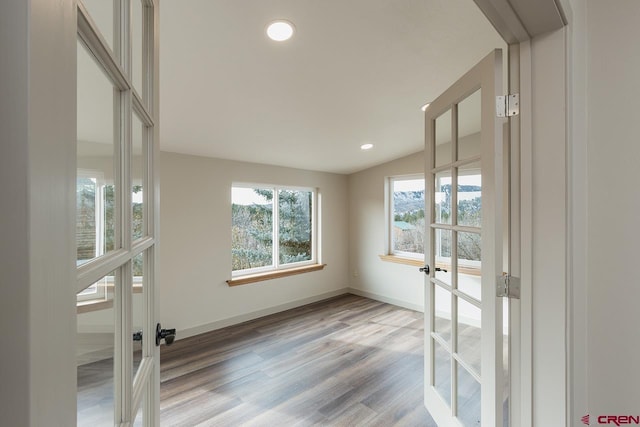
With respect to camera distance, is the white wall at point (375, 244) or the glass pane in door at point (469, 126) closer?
the glass pane in door at point (469, 126)

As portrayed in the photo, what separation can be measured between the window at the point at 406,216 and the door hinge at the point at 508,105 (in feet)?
9.67

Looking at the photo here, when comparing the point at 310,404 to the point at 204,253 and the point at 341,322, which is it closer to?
the point at 341,322

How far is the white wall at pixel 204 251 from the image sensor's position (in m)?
2.94

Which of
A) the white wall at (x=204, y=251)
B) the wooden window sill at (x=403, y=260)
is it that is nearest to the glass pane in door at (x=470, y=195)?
the wooden window sill at (x=403, y=260)

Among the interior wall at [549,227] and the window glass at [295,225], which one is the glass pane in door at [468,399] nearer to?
the interior wall at [549,227]

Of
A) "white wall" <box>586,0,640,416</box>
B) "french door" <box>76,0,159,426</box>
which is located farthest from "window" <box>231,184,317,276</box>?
"white wall" <box>586,0,640,416</box>

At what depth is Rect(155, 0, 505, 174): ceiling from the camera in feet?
4.73

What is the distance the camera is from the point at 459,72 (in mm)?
2057

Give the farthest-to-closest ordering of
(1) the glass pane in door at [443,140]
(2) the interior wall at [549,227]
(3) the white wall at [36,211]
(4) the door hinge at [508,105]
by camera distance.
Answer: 1. (1) the glass pane in door at [443,140]
2. (4) the door hinge at [508,105]
3. (2) the interior wall at [549,227]
4. (3) the white wall at [36,211]

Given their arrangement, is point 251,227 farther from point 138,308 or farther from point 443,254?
point 138,308

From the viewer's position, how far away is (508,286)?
112 cm

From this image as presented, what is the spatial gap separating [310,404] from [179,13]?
2407mm

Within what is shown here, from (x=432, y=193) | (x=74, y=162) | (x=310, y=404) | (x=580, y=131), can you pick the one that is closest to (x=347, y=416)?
(x=310, y=404)

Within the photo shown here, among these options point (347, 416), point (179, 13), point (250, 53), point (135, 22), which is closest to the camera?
point (135, 22)
